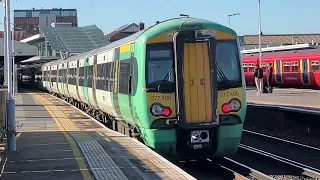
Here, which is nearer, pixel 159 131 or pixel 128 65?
pixel 159 131

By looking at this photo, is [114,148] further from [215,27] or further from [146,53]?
[215,27]

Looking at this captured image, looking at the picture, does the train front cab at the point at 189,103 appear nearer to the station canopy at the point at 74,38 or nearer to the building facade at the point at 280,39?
the station canopy at the point at 74,38

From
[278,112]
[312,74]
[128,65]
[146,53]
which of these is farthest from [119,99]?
[312,74]

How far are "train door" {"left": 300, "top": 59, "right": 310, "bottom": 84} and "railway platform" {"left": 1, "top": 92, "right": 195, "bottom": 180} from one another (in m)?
19.8

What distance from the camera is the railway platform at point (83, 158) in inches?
335

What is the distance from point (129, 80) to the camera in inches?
432

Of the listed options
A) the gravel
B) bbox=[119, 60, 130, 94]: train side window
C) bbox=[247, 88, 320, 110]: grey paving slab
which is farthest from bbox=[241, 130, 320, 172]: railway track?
bbox=[119, 60, 130, 94]: train side window

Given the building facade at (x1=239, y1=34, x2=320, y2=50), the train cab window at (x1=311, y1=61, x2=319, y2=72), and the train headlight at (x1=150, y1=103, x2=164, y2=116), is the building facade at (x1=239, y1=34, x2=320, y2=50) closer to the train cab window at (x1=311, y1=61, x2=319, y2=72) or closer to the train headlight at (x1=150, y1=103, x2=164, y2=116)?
the train cab window at (x1=311, y1=61, x2=319, y2=72)

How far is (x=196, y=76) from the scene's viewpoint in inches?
390

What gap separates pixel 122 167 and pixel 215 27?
11.0 feet

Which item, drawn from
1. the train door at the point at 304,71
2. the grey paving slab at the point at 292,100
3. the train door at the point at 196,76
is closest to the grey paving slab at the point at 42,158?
the train door at the point at 196,76

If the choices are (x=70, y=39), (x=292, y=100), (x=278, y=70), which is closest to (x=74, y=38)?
(x=70, y=39)

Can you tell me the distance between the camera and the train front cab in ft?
32.2

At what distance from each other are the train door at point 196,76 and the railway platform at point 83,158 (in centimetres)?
113
